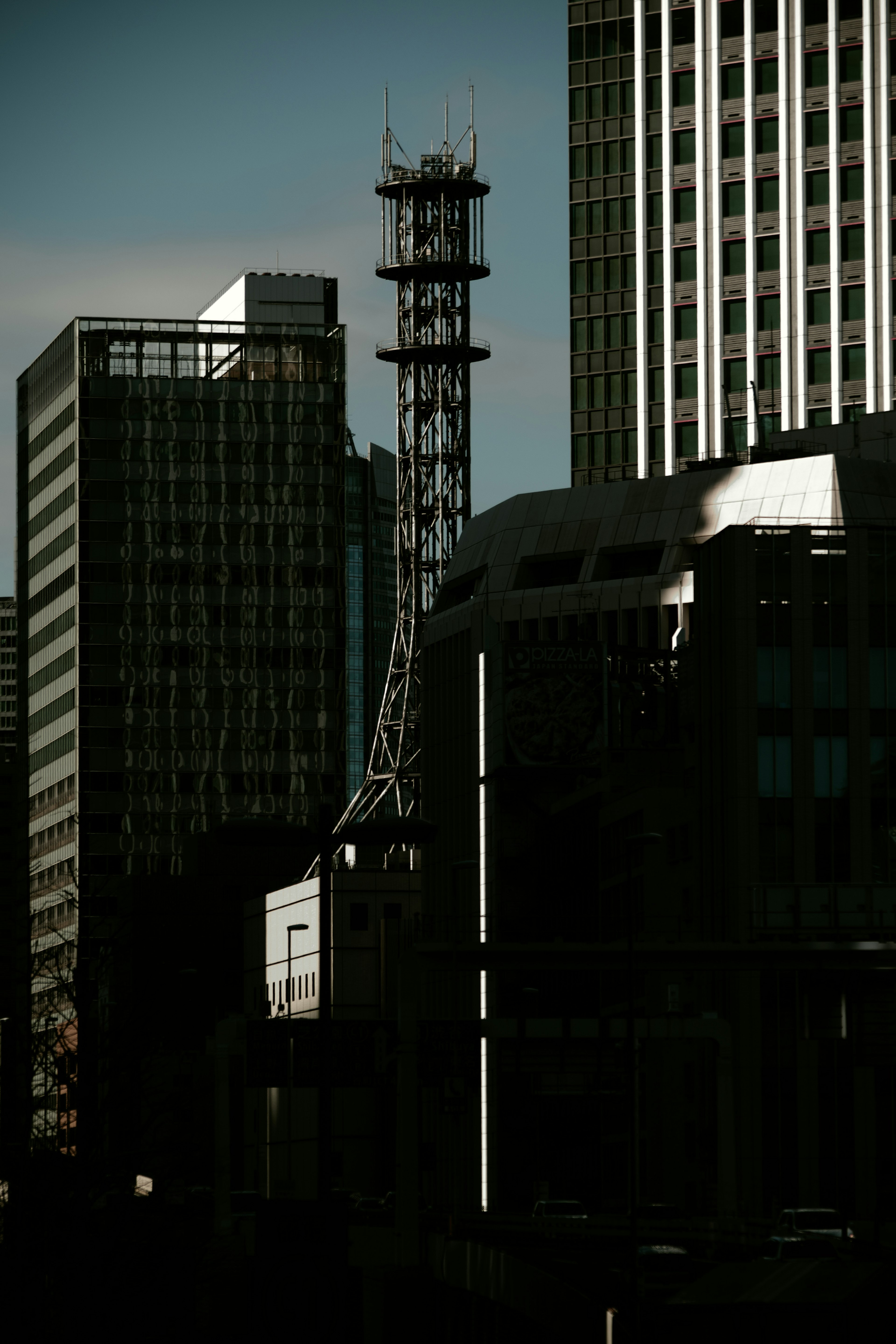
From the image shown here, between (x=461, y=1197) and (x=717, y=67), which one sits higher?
(x=717, y=67)

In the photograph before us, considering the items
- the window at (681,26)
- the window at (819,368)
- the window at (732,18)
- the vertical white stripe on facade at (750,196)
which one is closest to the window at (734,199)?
the vertical white stripe on facade at (750,196)

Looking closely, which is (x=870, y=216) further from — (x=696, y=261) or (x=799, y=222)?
(x=696, y=261)

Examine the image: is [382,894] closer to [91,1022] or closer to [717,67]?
[717,67]

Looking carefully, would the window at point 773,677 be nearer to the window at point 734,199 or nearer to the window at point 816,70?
the window at point 734,199

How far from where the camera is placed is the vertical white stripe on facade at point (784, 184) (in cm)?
15112

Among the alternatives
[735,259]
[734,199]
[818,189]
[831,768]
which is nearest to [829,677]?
[831,768]

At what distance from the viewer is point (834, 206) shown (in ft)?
499

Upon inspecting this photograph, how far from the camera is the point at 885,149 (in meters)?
151

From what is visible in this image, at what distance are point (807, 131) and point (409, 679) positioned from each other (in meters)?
51.0

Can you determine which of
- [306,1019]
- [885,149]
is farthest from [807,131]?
[306,1019]

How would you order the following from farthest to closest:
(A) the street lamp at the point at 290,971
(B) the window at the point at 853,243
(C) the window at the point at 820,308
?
1. (A) the street lamp at the point at 290,971
2. (B) the window at the point at 853,243
3. (C) the window at the point at 820,308

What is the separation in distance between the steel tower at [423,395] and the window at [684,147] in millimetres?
31901

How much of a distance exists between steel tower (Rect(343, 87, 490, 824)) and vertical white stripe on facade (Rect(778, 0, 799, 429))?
38.0 m

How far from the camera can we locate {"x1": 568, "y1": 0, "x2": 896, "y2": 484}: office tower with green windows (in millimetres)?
150500
